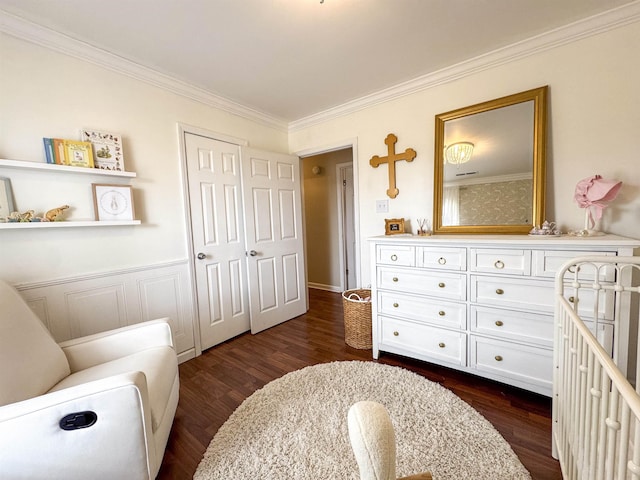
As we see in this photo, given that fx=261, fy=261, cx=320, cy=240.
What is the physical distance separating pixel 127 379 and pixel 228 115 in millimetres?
A: 2475

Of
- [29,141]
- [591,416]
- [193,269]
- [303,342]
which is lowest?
[303,342]

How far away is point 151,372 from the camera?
51.6 inches

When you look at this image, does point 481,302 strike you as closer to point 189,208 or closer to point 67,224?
point 189,208

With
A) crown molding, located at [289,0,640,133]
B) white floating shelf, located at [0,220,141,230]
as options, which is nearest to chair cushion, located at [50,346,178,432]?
white floating shelf, located at [0,220,141,230]

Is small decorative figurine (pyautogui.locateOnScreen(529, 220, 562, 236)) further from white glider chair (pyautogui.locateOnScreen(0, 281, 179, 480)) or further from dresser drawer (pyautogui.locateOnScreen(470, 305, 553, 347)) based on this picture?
white glider chair (pyautogui.locateOnScreen(0, 281, 179, 480))

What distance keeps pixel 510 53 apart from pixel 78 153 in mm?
3126

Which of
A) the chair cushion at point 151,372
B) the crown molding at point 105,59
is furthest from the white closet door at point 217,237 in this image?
the chair cushion at point 151,372

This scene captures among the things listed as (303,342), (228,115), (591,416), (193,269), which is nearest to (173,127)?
(228,115)

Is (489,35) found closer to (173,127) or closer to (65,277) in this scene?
(173,127)

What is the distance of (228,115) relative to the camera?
2670 millimetres

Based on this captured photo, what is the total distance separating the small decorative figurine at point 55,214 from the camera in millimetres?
1601

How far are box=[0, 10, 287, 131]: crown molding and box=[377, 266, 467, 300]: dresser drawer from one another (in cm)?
220

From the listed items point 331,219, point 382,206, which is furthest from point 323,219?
point 382,206

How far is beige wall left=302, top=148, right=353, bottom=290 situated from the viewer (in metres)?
4.25
